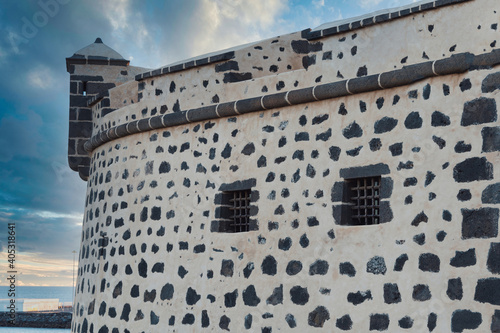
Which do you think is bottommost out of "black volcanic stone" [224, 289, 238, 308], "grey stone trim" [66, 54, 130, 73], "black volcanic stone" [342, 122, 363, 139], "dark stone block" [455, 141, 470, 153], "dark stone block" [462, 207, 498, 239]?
"black volcanic stone" [224, 289, 238, 308]

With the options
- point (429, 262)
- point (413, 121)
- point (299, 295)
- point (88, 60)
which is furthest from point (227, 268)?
point (88, 60)

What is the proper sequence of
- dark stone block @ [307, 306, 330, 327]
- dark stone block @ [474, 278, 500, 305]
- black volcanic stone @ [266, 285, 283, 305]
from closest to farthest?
dark stone block @ [474, 278, 500, 305] < dark stone block @ [307, 306, 330, 327] < black volcanic stone @ [266, 285, 283, 305]

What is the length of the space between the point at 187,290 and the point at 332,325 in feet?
8.31

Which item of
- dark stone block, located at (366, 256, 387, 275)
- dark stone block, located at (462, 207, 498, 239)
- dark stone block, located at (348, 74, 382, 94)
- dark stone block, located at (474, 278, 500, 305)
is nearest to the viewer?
dark stone block, located at (474, 278, 500, 305)

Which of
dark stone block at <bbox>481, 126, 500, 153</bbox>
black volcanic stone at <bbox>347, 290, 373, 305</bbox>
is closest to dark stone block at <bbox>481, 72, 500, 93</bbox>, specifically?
dark stone block at <bbox>481, 126, 500, 153</bbox>

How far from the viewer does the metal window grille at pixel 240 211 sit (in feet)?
33.7

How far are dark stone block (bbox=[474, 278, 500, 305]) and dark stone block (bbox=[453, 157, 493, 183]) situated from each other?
1101 mm

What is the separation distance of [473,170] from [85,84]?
8644mm

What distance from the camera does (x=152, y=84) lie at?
11.9m

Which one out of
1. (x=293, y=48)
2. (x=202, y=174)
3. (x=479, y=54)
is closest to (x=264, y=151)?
(x=202, y=174)

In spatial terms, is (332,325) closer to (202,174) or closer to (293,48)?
(202,174)

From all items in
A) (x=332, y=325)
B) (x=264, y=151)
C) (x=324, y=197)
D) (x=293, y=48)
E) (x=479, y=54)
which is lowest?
(x=332, y=325)

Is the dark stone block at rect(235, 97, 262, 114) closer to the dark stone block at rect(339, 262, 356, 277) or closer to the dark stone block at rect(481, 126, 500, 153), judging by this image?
the dark stone block at rect(339, 262, 356, 277)

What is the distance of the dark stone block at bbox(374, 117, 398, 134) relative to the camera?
8734 mm
